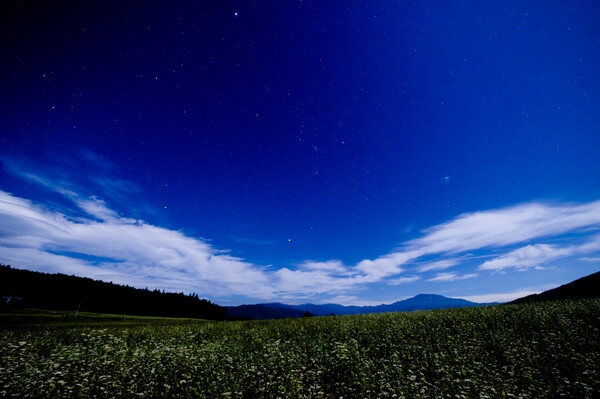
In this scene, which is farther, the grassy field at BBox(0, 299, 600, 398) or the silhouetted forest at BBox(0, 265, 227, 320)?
the silhouetted forest at BBox(0, 265, 227, 320)

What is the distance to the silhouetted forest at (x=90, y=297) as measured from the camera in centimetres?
7956

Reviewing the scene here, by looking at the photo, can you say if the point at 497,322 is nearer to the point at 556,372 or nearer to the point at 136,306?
the point at 556,372

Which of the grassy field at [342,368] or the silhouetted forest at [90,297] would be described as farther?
the silhouetted forest at [90,297]

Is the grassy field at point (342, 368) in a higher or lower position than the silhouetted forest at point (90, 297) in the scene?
higher

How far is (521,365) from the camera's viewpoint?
937 cm

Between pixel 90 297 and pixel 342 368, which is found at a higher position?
pixel 342 368

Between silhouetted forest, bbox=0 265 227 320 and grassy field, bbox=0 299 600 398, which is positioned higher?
grassy field, bbox=0 299 600 398

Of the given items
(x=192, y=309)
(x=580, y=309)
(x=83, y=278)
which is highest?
(x=580, y=309)

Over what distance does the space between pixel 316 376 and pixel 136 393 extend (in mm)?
5858

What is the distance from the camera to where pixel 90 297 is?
94.4 metres

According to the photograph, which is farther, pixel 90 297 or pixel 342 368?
pixel 90 297

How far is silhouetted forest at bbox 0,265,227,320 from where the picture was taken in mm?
79562

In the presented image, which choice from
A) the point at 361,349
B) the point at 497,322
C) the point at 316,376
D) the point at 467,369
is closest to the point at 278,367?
the point at 316,376

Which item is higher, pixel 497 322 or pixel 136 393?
pixel 497 322
